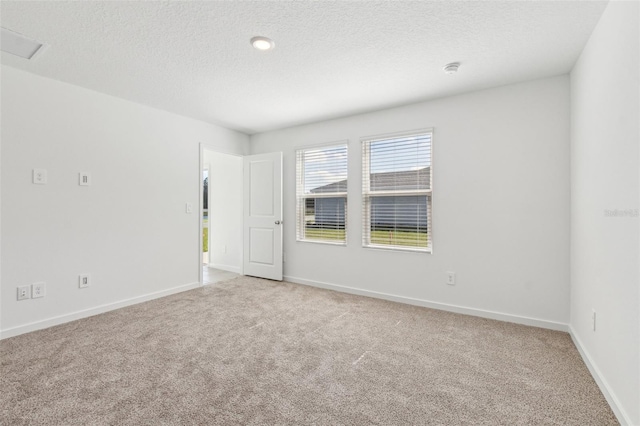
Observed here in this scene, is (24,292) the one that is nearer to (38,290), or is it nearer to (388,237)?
(38,290)

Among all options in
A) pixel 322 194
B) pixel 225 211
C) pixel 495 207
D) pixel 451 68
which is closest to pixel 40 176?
pixel 225 211

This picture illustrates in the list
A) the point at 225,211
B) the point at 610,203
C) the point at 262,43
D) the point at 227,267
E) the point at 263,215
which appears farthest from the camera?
the point at 225,211

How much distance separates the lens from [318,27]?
207 cm

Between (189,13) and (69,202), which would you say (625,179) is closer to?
(189,13)

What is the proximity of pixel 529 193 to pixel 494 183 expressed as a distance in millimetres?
318

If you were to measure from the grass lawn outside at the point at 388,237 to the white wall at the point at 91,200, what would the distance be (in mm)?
1809

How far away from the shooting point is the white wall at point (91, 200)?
2686 mm

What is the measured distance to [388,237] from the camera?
12.4 feet

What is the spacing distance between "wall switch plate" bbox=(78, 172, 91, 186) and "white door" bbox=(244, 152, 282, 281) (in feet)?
7.22

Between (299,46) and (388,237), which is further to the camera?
(388,237)

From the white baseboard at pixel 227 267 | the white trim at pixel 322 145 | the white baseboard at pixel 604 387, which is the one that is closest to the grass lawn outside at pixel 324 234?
the white trim at pixel 322 145

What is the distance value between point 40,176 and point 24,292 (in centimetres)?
108

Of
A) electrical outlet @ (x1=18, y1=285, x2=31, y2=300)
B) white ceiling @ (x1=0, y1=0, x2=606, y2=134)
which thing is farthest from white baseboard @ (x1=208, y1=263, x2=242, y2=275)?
white ceiling @ (x1=0, y1=0, x2=606, y2=134)

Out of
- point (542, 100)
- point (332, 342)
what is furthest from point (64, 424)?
point (542, 100)
